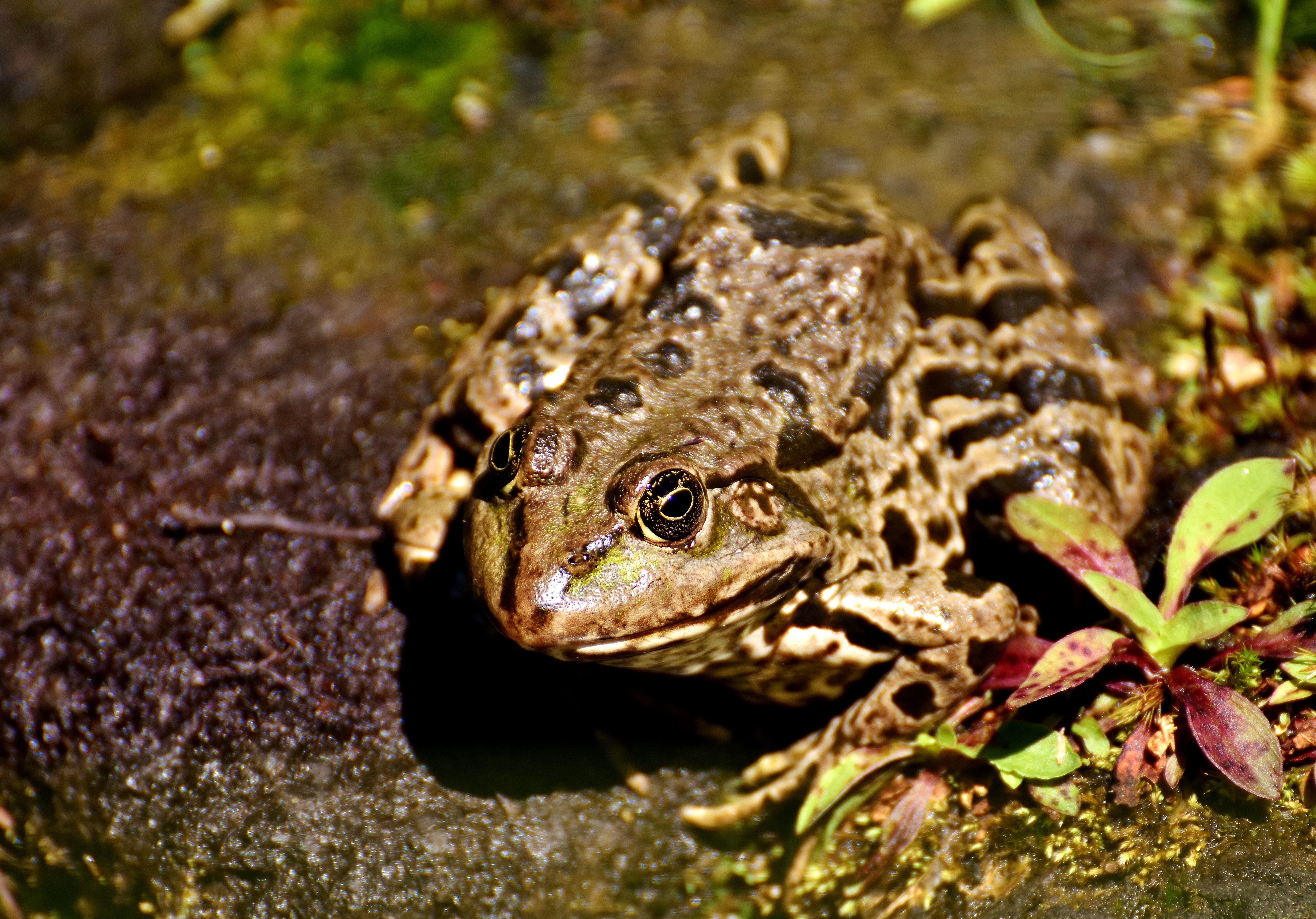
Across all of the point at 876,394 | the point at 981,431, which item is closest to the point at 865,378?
the point at 876,394

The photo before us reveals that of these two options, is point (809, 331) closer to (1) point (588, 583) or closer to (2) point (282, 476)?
(1) point (588, 583)

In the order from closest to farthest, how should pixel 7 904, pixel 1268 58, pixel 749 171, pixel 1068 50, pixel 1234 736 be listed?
pixel 1234 736 < pixel 7 904 < pixel 749 171 < pixel 1268 58 < pixel 1068 50

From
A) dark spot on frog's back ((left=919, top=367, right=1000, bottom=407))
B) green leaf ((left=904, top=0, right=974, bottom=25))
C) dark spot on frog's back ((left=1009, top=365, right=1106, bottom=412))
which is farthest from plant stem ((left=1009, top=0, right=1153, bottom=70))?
dark spot on frog's back ((left=919, top=367, right=1000, bottom=407))

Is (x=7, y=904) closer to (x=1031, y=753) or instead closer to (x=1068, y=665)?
(x=1031, y=753)

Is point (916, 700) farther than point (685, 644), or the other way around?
point (916, 700)

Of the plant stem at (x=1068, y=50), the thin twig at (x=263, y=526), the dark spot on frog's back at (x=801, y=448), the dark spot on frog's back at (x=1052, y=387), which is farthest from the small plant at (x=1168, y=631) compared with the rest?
the plant stem at (x=1068, y=50)

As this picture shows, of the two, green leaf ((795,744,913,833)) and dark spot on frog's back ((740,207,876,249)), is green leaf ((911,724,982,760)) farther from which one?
dark spot on frog's back ((740,207,876,249))

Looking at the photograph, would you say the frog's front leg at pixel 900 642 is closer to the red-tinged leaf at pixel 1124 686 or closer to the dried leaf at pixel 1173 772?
the red-tinged leaf at pixel 1124 686
